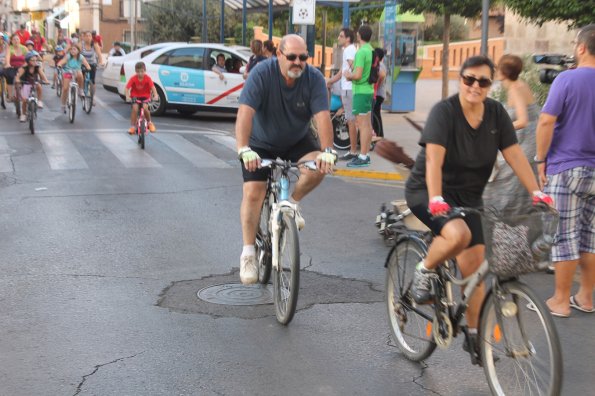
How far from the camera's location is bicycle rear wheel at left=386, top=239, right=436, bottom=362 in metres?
4.95

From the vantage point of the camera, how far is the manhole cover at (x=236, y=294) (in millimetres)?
6340

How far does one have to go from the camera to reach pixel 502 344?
4250 mm

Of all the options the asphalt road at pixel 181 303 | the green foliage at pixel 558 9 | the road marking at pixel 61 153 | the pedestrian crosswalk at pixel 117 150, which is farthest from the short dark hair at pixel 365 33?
the road marking at pixel 61 153

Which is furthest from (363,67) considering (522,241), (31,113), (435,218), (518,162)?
(522,241)

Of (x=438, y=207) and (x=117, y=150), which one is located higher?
(x=438, y=207)

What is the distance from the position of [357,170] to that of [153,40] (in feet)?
115

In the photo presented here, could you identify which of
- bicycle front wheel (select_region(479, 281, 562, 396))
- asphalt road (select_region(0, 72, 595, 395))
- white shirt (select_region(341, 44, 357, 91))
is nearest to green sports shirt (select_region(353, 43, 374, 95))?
white shirt (select_region(341, 44, 357, 91))

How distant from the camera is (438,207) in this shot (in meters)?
4.28

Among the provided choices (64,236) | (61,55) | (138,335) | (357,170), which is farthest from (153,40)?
(138,335)

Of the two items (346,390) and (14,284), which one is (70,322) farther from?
(346,390)

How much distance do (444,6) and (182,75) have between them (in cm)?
614

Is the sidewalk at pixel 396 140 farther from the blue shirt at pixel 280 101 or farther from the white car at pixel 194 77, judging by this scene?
the white car at pixel 194 77

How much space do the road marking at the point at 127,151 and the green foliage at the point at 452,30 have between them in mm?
35882

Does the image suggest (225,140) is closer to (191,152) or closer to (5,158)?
(191,152)
